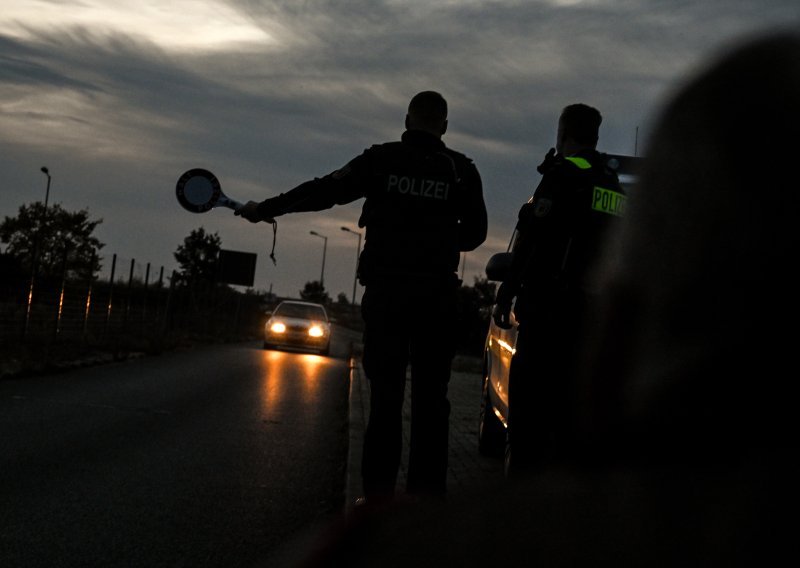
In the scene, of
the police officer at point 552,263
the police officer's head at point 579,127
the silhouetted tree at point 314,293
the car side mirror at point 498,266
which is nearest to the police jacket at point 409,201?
the police officer at point 552,263

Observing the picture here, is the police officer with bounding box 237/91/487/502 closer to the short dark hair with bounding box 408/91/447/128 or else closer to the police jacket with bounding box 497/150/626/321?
the short dark hair with bounding box 408/91/447/128

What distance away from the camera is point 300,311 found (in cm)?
2975

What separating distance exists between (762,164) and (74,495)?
239 inches

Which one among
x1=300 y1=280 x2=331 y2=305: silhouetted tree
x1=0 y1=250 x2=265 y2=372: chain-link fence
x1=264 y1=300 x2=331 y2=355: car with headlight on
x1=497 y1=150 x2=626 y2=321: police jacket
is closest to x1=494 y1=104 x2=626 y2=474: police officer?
x1=497 y1=150 x2=626 y2=321: police jacket

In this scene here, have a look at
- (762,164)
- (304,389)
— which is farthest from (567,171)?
(304,389)

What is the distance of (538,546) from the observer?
0.70m

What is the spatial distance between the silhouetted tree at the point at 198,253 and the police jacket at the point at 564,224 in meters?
88.4

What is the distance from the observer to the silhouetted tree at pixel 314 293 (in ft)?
386

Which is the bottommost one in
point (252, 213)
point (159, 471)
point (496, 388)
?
point (159, 471)

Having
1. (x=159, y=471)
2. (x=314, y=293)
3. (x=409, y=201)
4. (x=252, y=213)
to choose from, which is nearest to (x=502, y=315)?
(x=409, y=201)

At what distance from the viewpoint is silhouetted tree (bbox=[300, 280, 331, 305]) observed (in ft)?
386

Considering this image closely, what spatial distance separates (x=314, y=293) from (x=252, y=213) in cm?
12100

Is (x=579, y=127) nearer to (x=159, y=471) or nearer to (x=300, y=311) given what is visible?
(x=159, y=471)

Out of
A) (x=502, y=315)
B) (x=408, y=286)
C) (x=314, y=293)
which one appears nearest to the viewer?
(x=408, y=286)
